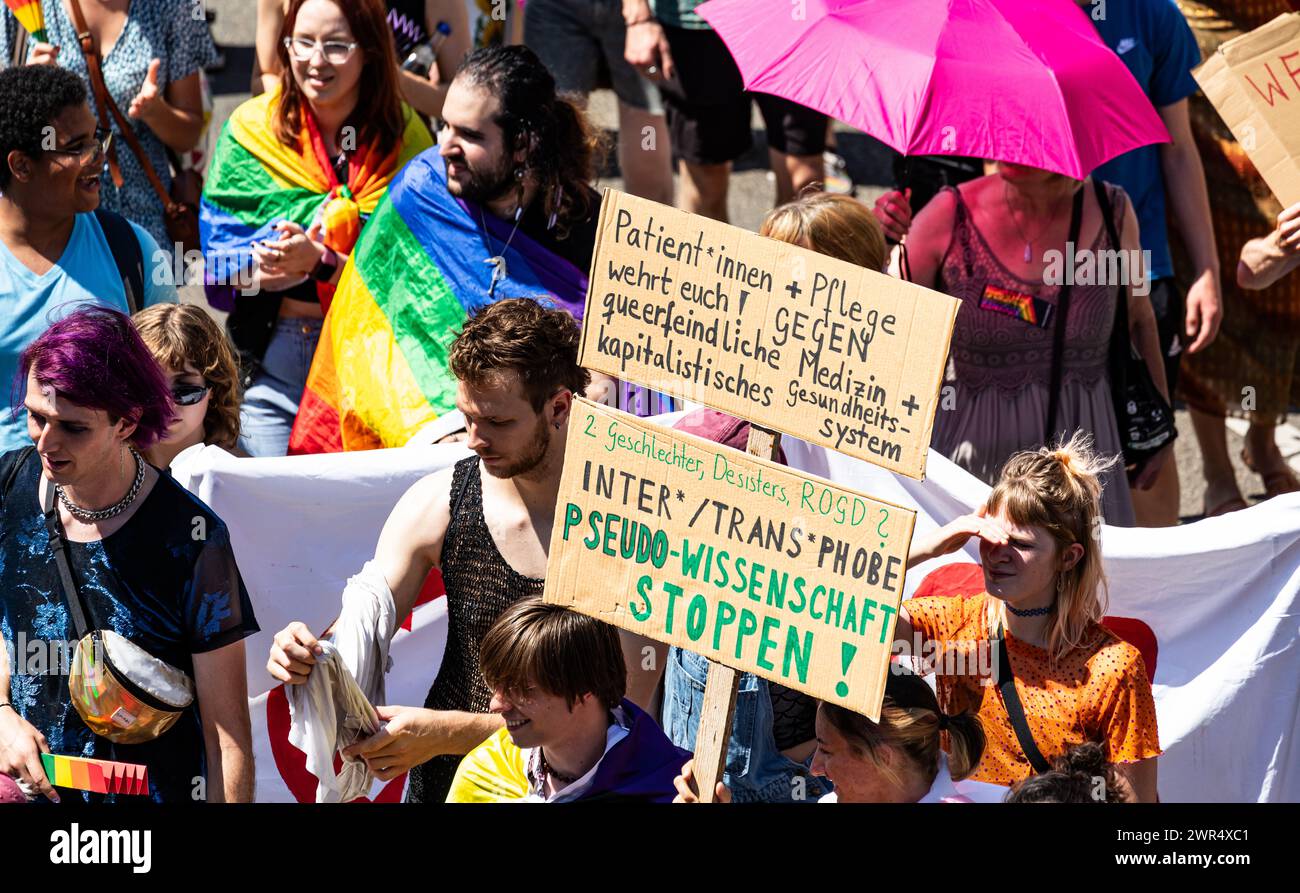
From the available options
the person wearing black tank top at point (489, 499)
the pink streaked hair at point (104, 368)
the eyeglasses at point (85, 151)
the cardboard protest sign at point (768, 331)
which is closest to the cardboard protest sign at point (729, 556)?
the cardboard protest sign at point (768, 331)

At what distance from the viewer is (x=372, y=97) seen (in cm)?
491

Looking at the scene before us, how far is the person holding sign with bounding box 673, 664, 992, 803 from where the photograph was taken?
2.97 meters

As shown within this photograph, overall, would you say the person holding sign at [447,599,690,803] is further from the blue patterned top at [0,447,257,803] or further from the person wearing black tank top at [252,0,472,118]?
the person wearing black tank top at [252,0,472,118]

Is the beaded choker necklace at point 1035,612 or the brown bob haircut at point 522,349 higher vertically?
the brown bob haircut at point 522,349

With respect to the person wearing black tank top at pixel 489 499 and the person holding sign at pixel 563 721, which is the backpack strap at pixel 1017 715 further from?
the person wearing black tank top at pixel 489 499

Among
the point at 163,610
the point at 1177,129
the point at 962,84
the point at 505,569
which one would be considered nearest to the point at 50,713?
the point at 163,610

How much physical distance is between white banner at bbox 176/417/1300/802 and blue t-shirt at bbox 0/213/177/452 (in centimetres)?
40

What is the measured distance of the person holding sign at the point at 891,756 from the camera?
297 cm

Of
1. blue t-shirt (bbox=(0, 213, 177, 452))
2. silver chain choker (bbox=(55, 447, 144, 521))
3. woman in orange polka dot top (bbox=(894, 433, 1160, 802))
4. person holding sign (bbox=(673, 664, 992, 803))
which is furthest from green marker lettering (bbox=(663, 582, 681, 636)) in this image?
blue t-shirt (bbox=(0, 213, 177, 452))

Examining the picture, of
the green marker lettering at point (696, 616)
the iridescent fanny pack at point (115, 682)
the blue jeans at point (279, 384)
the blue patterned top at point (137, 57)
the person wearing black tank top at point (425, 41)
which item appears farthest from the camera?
the person wearing black tank top at point (425, 41)

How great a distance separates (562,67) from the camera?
20.7 ft

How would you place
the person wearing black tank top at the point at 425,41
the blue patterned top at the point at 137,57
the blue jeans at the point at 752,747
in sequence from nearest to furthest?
the blue jeans at the point at 752,747, the blue patterned top at the point at 137,57, the person wearing black tank top at the point at 425,41

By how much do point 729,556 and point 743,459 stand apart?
0.16 metres

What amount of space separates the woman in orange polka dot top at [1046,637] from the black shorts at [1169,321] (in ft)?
4.83
